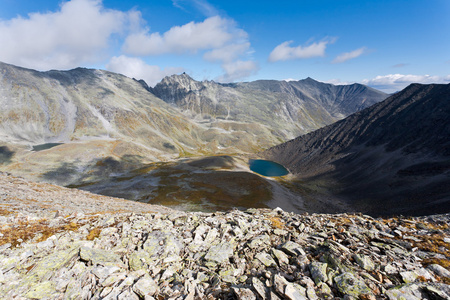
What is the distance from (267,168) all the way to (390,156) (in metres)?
78.0

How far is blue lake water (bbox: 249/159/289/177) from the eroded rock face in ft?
411

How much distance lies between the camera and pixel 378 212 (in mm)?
58500

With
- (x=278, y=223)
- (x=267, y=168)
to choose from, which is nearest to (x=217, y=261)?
(x=278, y=223)

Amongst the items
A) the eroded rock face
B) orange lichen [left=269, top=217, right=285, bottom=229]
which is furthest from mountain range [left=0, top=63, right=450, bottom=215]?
the eroded rock face

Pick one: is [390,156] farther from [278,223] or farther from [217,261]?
[217,261]

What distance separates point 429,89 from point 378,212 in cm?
11528

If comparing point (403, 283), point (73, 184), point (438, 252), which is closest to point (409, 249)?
point (438, 252)

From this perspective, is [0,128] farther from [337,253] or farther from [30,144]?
[337,253]

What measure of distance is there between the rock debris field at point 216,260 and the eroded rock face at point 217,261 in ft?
0.18

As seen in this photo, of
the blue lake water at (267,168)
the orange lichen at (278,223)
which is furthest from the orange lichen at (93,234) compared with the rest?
the blue lake water at (267,168)

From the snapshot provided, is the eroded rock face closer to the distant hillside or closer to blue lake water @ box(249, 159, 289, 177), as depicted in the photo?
the distant hillside

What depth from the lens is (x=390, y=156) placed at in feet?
300

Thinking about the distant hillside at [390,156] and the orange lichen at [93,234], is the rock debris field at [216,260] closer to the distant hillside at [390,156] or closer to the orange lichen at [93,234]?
the orange lichen at [93,234]

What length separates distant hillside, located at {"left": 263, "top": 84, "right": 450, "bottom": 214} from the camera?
6141 centimetres
